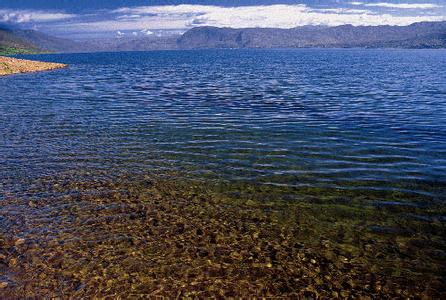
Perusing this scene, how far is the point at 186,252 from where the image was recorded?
11.0 m

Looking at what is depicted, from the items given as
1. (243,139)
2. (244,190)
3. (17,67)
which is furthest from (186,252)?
(17,67)

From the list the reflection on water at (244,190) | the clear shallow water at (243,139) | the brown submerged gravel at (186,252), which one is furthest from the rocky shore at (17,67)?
the brown submerged gravel at (186,252)

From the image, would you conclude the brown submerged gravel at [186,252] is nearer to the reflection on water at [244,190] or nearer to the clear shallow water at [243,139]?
the reflection on water at [244,190]

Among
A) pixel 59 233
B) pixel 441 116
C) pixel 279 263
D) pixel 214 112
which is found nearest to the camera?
pixel 279 263

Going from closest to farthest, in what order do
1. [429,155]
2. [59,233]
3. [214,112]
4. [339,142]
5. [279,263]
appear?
[279,263], [59,233], [429,155], [339,142], [214,112]

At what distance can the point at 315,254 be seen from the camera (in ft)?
35.8

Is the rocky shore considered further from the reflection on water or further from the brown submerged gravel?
the brown submerged gravel

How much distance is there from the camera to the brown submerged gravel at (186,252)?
30.8ft

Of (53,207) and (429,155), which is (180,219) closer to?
(53,207)

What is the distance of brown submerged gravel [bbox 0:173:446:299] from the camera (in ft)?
30.8

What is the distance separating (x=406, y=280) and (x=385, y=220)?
334cm

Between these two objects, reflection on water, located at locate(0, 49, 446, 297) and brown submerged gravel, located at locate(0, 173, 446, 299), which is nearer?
brown submerged gravel, located at locate(0, 173, 446, 299)

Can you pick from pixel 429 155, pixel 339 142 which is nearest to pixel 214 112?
pixel 339 142

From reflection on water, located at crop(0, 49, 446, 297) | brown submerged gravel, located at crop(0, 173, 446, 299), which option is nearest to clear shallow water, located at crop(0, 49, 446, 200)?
reflection on water, located at crop(0, 49, 446, 297)
